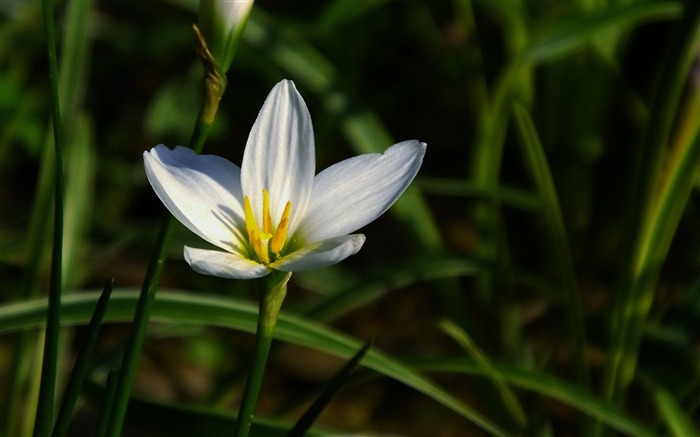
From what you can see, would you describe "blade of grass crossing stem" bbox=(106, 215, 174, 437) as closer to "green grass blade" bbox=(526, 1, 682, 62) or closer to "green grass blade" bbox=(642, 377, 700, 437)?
"green grass blade" bbox=(642, 377, 700, 437)

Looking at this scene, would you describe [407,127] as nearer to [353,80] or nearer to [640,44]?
[353,80]

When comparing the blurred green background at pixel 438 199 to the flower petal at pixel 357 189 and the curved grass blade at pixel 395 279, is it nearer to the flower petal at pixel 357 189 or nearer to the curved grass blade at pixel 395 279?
the curved grass blade at pixel 395 279

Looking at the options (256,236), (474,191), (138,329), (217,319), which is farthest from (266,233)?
(474,191)

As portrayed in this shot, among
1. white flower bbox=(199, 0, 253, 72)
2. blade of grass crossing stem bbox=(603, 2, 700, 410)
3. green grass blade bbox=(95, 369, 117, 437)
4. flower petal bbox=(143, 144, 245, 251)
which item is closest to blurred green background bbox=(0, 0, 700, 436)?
blade of grass crossing stem bbox=(603, 2, 700, 410)

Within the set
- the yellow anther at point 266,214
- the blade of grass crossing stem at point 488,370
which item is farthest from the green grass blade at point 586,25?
the yellow anther at point 266,214

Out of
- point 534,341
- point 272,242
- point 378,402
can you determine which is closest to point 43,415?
point 272,242
